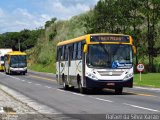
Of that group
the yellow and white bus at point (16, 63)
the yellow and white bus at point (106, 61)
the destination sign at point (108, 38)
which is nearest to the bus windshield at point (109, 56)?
the yellow and white bus at point (106, 61)

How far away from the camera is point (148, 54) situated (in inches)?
2485

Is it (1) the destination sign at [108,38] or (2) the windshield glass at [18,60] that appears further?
(2) the windshield glass at [18,60]

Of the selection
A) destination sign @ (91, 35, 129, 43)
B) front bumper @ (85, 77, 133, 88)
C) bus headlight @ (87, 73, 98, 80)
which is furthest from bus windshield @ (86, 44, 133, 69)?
front bumper @ (85, 77, 133, 88)

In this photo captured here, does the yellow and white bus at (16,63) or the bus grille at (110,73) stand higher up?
the yellow and white bus at (16,63)

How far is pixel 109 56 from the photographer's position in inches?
1091

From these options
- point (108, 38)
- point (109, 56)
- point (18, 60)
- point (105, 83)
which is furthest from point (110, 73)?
point (18, 60)

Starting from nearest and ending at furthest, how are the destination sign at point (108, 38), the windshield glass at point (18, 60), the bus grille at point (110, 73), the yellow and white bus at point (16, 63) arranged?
the bus grille at point (110, 73), the destination sign at point (108, 38), the yellow and white bus at point (16, 63), the windshield glass at point (18, 60)

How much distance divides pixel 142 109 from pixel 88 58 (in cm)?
934

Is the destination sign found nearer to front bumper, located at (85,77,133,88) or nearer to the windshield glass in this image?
front bumper, located at (85,77,133,88)

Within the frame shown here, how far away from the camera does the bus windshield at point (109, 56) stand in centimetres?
2761

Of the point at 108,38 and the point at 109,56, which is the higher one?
the point at 108,38

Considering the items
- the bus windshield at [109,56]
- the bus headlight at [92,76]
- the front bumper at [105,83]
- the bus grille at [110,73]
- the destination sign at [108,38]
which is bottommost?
the front bumper at [105,83]

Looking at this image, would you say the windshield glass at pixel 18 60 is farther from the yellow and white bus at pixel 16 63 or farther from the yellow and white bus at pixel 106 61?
the yellow and white bus at pixel 106 61

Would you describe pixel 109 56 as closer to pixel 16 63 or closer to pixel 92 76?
pixel 92 76
